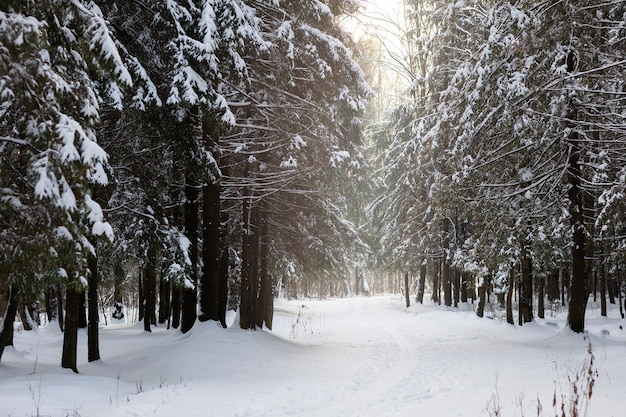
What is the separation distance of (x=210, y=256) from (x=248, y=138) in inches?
132

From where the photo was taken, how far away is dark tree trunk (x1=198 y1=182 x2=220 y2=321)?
11.7 meters

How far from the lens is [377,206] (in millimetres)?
33156

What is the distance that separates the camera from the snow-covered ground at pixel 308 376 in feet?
21.6

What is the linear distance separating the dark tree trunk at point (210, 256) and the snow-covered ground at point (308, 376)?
498mm

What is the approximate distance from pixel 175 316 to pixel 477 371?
11.7m

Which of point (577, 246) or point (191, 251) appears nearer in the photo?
point (191, 251)

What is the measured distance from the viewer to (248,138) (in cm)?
1233

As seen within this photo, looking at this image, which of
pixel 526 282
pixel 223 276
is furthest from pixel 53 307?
pixel 526 282

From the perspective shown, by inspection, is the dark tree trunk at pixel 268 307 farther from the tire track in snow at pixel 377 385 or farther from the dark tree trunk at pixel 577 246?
the dark tree trunk at pixel 577 246

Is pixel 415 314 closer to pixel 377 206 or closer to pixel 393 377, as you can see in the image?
pixel 377 206

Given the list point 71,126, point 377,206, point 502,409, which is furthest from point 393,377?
point 377,206

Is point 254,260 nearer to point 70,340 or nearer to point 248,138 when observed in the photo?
A: point 248,138

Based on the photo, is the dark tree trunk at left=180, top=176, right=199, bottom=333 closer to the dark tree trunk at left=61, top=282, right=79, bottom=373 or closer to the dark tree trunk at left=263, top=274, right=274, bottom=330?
the dark tree trunk at left=61, top=282, right=79, bottom=373

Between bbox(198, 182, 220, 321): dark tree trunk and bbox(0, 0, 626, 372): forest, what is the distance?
0.04 metres
